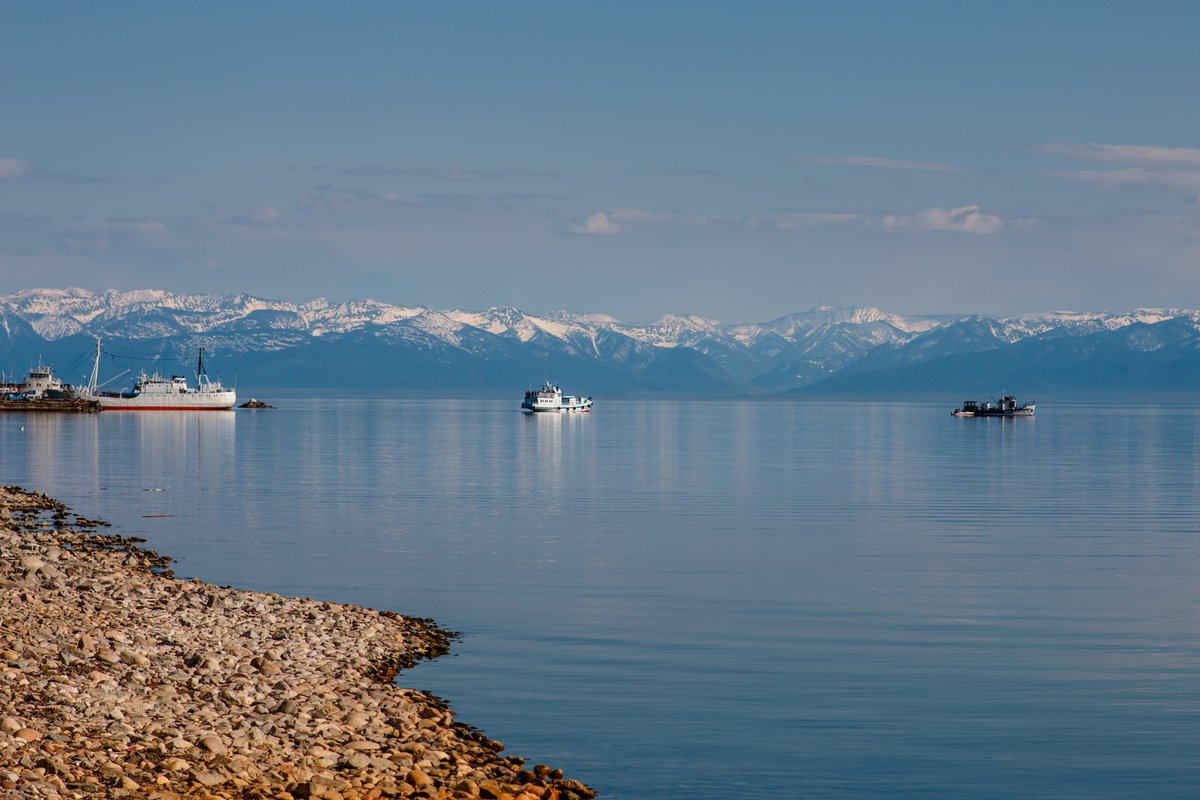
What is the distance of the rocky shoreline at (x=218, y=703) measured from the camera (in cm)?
1658

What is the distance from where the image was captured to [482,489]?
7150 cm

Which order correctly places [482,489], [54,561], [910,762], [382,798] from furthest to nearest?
[482,489]
[54,561]
[910,762]
[382,798]

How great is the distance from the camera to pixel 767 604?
33.2m

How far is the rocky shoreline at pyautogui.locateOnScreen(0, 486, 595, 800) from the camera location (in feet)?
54.4

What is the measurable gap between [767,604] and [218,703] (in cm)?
1615

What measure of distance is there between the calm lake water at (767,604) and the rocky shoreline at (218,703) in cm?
138

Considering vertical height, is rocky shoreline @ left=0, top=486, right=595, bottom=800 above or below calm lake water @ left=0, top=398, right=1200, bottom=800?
above

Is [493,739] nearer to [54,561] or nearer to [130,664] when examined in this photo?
[130,664]

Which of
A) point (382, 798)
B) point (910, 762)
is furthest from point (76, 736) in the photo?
point (910, 762)

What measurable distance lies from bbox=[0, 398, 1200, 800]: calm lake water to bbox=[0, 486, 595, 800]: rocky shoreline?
138 centimetres

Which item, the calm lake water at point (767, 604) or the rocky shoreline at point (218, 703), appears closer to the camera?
the rocky shoreline at point (218, 703)

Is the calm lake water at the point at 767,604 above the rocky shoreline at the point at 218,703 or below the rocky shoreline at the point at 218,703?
below

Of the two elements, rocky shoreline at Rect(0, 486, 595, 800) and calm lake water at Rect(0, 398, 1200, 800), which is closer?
rocky shoreline at Rect(0, 486, 595, 800)

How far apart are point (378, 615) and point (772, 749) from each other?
1212 centimetres
